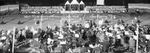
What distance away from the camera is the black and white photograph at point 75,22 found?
6.48 meters

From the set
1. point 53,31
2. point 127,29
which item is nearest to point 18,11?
point 53,31

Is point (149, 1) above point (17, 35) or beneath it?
above

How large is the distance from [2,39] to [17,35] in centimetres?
56

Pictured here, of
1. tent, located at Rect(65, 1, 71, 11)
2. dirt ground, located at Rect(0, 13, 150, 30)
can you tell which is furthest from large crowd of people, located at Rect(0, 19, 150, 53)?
tent, located at Rect(65, 1, 71, 11)

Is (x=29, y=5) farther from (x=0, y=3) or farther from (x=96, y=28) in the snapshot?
(x=96, y=28)

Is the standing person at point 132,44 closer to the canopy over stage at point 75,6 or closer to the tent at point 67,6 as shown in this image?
the canopy over stage at point 75,6

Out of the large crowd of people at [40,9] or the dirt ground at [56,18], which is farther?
the large crowd of people at [40,9]

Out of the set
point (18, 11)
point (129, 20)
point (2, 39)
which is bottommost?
point (2, 39)

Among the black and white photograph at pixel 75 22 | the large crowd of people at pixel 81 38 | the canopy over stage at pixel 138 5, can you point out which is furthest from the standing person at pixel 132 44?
the canopy over stage at pixel 138 5

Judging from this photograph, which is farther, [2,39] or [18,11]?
[18,11]

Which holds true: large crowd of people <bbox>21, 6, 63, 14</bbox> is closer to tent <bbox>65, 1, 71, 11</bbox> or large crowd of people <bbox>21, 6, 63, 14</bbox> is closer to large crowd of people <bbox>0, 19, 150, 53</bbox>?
tent <bbox>65, 1, 71, 11</bbox>

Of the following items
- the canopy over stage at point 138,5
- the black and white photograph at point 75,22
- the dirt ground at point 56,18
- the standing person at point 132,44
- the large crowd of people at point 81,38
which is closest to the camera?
the large crowd of people at point 81,38

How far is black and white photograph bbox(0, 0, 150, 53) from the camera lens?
255 inches

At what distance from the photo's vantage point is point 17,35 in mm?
6750
